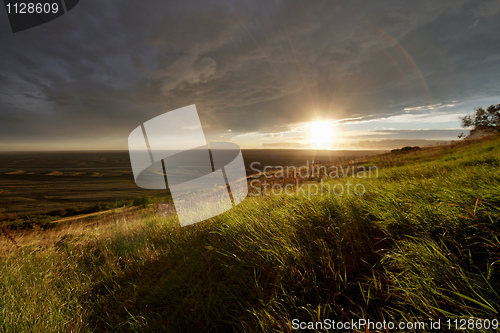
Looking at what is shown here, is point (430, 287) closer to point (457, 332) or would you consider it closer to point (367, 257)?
point (457, 332)

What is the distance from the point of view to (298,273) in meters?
2.16

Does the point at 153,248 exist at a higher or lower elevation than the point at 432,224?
lower

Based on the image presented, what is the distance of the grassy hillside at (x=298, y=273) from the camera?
1627mm

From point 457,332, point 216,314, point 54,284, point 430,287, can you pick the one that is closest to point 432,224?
point 430,287

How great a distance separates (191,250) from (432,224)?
3.25m

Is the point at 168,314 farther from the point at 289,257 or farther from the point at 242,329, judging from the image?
the point at 289,257

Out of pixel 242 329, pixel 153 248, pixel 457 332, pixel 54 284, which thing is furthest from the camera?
pixel 153 248

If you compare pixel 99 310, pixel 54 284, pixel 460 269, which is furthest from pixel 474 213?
pixel 54 284

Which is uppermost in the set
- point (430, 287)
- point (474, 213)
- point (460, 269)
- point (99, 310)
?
point (474, 213)

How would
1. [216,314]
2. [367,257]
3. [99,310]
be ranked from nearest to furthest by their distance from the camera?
[216,314], [367,257], [99,310]

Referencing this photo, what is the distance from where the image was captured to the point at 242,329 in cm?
183

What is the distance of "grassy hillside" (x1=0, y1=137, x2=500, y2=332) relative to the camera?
1.63 meters

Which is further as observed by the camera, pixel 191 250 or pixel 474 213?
pixel 191 250

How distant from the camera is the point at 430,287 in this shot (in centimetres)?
153
